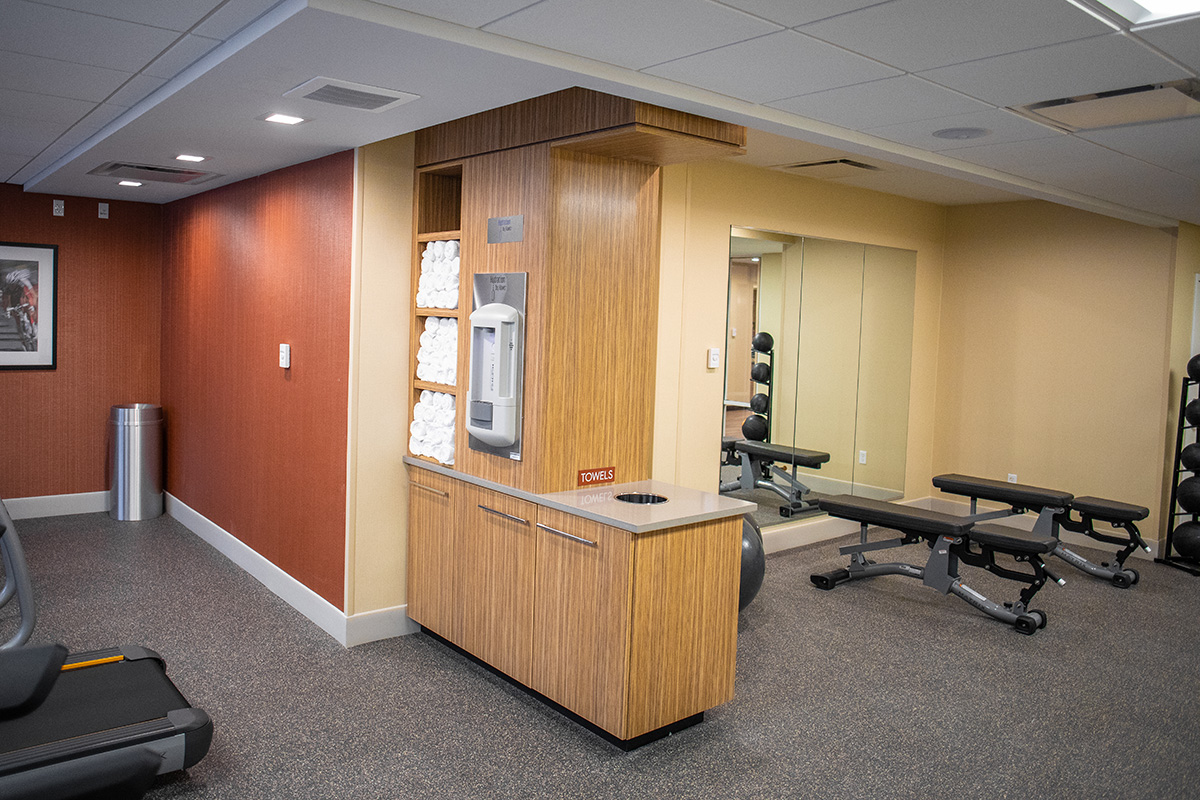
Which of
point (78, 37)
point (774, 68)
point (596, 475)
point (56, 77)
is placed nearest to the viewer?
point (78, 37)

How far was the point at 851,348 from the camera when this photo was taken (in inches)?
251

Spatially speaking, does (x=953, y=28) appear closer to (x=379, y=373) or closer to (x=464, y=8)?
(x=464, y=8)

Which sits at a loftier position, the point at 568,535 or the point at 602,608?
the point at 568,535

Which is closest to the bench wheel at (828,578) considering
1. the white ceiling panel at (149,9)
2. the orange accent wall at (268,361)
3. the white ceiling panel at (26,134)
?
the orange accent wall at (268,361)

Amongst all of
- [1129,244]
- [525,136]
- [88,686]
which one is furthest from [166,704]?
[1129,244]

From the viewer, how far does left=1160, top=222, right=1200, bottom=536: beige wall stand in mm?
5980

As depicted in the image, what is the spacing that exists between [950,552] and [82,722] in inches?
168

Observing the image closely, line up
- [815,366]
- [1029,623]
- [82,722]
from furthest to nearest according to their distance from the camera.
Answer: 1. [815,366]
2. [1029,623]
3. [82,722]

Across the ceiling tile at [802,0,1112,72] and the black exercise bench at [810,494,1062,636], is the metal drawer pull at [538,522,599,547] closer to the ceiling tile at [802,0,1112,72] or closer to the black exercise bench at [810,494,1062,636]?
the ceiling tile at [802,0,1112,72]

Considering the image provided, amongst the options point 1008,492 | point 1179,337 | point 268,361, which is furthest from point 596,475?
point 1179,337

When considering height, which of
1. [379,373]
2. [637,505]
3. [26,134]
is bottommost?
[637,505]

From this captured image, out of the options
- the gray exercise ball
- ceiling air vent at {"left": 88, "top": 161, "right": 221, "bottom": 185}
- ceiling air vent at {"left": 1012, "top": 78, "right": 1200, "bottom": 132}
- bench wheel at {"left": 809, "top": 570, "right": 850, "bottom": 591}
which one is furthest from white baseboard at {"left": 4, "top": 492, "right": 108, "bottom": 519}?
ceiling air vent at {"left": 1012, "top": 78, "right": 1200, "bottom": 132}

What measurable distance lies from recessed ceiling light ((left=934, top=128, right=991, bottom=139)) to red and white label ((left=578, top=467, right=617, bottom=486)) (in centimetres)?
197

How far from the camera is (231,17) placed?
2387 mm
